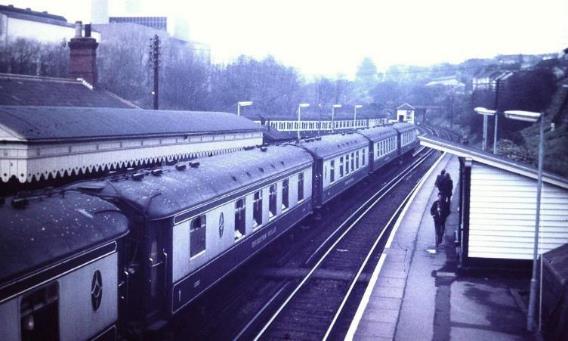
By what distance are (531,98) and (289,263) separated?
119 ft

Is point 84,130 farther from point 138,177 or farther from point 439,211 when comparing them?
point 439,211

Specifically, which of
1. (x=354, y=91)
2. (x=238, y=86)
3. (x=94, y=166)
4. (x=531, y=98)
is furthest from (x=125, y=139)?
(x=354, y=91)

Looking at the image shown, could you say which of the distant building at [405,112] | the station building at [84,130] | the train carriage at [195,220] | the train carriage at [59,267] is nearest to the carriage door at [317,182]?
the train carriage at [195,220]

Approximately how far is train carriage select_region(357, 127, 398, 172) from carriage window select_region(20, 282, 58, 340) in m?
30.4

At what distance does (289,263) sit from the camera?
1812cm

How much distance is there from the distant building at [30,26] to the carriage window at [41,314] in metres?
61.1

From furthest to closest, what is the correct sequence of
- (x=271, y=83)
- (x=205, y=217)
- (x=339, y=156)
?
(x=271, y=83)
(x=339, y=156)
(x=205, y=217)

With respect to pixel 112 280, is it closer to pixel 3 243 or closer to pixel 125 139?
pixel 3 243

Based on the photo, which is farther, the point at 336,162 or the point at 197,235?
the point at 336,162

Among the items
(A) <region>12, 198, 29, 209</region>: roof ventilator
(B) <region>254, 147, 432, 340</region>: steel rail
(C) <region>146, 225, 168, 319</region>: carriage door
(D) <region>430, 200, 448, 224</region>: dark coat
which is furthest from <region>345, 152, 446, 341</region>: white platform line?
(A) <region>12, 198, 29, 209</region>: roof ventilator

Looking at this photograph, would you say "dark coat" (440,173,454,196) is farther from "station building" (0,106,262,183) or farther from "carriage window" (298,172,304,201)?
"station building" (0,106,262,183)

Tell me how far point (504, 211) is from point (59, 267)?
12.8 m

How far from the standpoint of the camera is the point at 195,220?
1213 centimetres

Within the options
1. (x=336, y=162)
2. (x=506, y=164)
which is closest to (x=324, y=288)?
(x=506, y=164)
